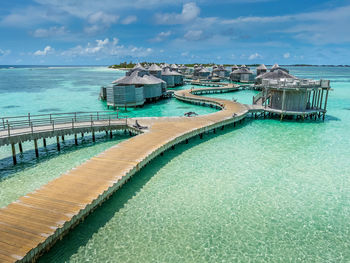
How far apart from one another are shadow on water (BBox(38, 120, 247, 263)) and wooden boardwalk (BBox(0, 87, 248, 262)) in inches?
19.8

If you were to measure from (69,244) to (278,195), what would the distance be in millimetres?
9376

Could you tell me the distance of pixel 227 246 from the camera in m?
8.58

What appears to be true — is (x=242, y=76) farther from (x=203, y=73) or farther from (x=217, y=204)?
(x=217, y=204)

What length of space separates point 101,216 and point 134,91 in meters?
25.2

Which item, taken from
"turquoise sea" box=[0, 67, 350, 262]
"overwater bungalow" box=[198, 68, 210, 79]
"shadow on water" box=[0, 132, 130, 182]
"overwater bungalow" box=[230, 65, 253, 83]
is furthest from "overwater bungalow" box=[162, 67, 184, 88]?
"turquoise sea" box=[0, 67, 350, 262]

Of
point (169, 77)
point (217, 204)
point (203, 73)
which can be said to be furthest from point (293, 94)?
point (203, 73)

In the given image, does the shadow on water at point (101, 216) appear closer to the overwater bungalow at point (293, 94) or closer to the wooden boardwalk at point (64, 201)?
the wooden boardwalk at point (64, 201)

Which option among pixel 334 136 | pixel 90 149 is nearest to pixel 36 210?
pixel 90 149

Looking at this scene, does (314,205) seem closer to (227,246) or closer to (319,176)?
(319,176)

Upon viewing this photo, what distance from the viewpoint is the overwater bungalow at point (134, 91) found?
32.5 m

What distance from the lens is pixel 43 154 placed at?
1728 centimetres

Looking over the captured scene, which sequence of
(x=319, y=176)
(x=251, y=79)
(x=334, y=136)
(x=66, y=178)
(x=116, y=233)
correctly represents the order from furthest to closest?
(x=251, y=79)
(x=334, y=136)
(x=319, y=176)
(x=66, y=178)
(x=116, y=233)

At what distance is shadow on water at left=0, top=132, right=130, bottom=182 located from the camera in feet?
48.1

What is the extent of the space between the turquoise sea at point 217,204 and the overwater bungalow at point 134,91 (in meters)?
13.4
